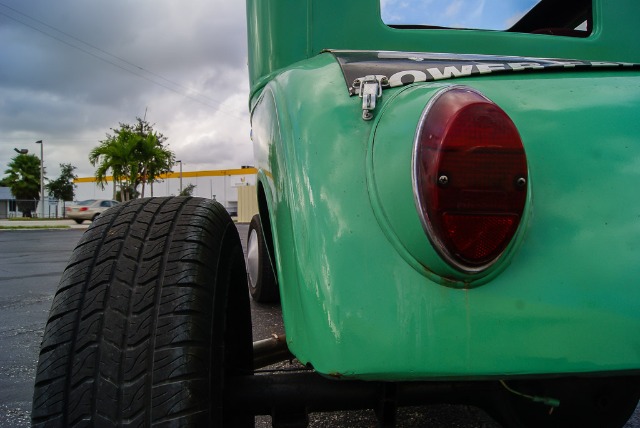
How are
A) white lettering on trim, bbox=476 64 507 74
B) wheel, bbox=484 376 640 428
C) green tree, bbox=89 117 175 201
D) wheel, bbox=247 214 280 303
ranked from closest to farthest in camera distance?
white lettering on trim, bbox=476 64 507 74, wheel, bbox=484 376 640 428, wheel, bbox=247 214 280 303, green tree, bbox=89 117 175 201

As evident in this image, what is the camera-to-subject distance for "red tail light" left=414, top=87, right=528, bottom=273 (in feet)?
2.90

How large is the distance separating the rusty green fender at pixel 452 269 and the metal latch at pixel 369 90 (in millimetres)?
19

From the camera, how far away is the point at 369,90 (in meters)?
1.05

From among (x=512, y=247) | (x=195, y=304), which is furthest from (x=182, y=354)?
(x=512, y=247)

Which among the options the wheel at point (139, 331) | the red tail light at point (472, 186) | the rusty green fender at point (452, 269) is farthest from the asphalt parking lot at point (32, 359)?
the red tail light at point (472, 186)

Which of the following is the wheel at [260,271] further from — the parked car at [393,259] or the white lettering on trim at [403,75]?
the white lettering on trim at [403,75]

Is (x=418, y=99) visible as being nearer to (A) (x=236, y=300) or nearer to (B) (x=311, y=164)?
(B) (x=311, y=164)

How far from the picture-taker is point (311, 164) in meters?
1.05

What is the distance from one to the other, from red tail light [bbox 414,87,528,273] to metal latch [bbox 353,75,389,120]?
7.0 inches

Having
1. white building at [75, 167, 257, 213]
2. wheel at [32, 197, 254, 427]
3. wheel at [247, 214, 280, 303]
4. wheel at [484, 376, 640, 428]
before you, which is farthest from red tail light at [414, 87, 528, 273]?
white building at [75, 167, 257, 213]

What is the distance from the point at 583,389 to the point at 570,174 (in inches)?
38.1

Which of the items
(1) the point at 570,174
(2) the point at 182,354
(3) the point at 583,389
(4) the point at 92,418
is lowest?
(3) the point at 583,389

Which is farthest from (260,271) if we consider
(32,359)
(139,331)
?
(139,331)

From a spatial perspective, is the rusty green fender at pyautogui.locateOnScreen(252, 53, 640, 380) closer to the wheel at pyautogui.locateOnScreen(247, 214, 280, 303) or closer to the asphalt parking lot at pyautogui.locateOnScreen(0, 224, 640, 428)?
the asphalt parking lot at pyautogui.locateOnScreen(0, 224, 640, 428)
